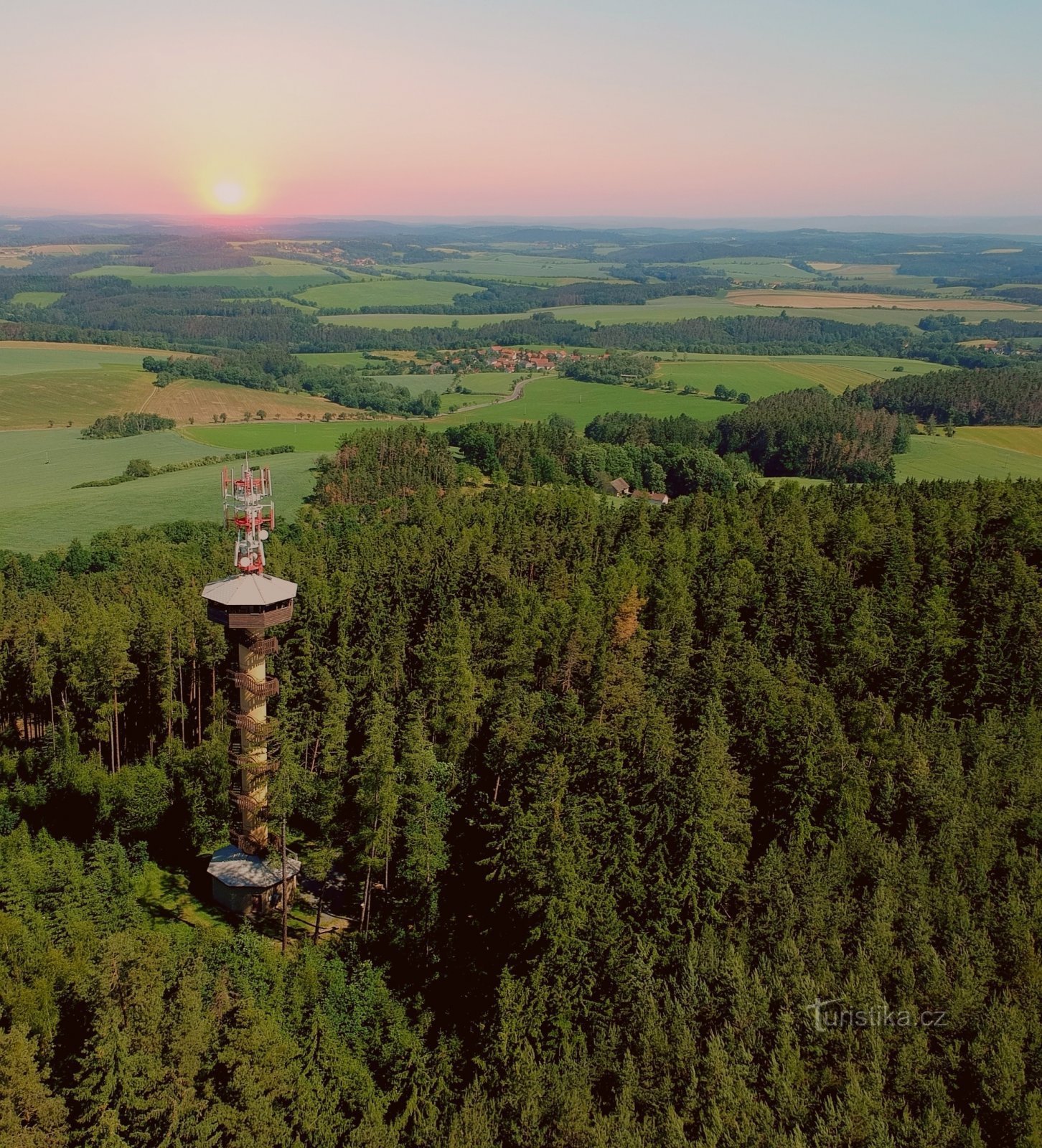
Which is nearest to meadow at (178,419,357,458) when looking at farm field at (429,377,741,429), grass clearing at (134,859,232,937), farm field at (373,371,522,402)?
farm field at (429,377,741,429)

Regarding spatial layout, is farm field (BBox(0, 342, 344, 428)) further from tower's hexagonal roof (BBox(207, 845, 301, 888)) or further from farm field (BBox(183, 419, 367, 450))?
tower's hexagonal roof (BBox(207, 845, 301, 888))

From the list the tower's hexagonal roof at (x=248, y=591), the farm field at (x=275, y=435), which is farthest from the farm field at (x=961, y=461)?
the tower's hexagonal roof at (x=248, y=591)

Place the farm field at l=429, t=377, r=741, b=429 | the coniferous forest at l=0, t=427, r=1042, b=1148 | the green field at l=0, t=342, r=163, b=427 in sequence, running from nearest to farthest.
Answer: the coniferous forest at l=0, t=427, r=1042, b=1148
the green field at l=0, t=342, r=163, b=427
the farm field at l=429, t=377, r=741, b=429

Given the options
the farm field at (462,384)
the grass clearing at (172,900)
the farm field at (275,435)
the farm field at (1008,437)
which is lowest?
the grass clearing at (172,900)

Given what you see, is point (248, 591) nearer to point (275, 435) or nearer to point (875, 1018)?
point (875, 1018)

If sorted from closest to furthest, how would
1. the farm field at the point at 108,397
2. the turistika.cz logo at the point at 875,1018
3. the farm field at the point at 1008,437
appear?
1. the turistika.cz logo at the point at 875,1018
2. the farm field at the point at 1008,437
3. the farm field at the point at 108,397

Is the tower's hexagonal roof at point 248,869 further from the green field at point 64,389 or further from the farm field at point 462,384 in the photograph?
the farm field at point 462,384

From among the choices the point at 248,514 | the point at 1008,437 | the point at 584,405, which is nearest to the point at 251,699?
the point at 248,514
